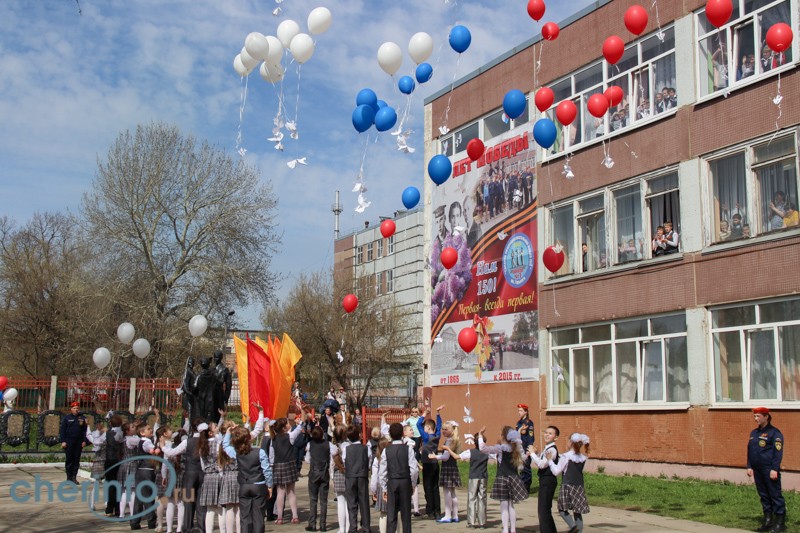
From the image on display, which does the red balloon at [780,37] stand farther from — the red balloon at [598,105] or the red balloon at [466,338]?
the red balloon at [466,338]

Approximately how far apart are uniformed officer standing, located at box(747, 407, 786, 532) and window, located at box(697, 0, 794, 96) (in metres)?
8.41

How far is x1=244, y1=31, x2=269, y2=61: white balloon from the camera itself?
15031mm

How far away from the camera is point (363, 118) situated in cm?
1625

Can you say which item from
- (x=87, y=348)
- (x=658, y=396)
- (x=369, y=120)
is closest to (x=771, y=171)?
(x=658, y=396)

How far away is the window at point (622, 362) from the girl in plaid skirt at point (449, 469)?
25.3 feet

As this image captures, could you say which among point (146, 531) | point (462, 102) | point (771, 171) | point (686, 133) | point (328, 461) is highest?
point (462, 102)

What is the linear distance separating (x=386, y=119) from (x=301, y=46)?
6.98 ft

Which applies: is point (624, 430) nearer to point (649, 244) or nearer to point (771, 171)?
point (649, 244)

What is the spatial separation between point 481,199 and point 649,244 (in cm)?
766

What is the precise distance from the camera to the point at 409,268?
252 ft

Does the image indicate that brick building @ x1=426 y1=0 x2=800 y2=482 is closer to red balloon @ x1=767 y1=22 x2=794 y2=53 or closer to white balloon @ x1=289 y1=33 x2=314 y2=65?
red balloon @ x1=767 y1=22 x2=794 y2=53

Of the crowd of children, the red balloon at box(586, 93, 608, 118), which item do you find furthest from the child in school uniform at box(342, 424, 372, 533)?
the red balloon at box(586, 93, 608, 118)

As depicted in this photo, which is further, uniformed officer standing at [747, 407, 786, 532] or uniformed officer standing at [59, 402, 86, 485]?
uniformed officer standing at [59, 402, 86, 485]

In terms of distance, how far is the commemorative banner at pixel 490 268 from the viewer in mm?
24688
